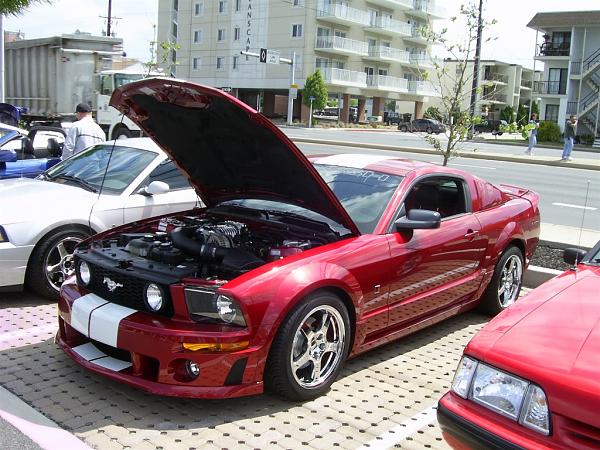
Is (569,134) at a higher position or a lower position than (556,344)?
higher

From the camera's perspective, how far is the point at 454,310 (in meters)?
5.23

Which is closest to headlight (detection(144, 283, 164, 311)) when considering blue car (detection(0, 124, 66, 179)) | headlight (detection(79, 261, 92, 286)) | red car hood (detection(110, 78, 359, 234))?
headlight (detection(79, 261, 92, 286))

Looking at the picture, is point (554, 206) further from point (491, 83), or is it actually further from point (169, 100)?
point (169, 100)

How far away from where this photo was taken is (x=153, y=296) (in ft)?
12.1

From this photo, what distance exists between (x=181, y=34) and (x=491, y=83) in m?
A: 60.9

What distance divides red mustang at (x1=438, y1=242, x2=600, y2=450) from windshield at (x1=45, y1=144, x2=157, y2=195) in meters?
4.35

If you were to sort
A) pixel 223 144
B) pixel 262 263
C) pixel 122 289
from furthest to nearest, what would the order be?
pixel 223 144 < pixel 262 263 < pixel 122 289

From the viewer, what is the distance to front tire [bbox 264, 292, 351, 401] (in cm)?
369

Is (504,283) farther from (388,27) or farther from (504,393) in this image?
(388,27)

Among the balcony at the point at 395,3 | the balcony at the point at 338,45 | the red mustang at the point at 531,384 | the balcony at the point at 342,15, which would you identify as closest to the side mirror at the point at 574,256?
the red mustang at the point at 531,384

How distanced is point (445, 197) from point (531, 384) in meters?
3.20

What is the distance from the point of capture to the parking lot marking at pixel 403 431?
3449mm

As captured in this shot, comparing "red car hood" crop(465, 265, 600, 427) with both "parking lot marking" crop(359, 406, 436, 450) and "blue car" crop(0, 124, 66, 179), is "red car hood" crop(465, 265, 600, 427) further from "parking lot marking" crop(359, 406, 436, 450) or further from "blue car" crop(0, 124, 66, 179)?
"blue car" crop(0, 124, 66, 179)

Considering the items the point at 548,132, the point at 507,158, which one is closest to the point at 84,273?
the point at 507,158
